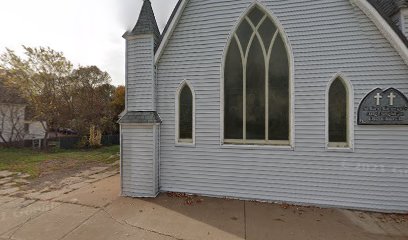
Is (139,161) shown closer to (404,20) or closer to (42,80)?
(404,20)

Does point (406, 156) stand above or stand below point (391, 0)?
below

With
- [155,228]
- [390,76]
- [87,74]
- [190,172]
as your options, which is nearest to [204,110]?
[190,172]

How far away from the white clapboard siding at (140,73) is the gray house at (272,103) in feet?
0.12

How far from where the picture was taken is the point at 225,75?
787 centimetres

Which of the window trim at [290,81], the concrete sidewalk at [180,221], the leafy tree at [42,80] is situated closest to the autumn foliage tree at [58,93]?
the leafy tree at [42,80]

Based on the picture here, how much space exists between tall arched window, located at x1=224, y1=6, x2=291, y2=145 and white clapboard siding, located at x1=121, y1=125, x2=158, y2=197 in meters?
2.58

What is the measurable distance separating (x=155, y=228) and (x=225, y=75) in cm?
504

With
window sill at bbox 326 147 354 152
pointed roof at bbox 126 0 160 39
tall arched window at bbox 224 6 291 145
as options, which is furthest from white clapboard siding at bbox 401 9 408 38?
pointed roof at bbox 126 0 160 39

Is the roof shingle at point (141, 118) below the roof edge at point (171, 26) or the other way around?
below

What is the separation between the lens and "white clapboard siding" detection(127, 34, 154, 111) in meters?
8.11

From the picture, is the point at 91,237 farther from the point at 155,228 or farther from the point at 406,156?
the point at 406,156

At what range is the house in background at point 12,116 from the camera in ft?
67.7

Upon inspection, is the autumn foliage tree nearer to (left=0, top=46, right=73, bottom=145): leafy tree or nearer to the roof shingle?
(left=0, top=46, right=73, bottom=145): leafy tree

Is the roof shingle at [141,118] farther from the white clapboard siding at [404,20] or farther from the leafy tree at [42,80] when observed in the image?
the leafy tree at [42,80]
